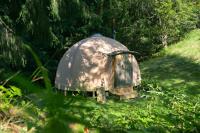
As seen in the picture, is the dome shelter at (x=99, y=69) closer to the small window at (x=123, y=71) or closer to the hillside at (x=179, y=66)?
the small window at (x=123, y=71)

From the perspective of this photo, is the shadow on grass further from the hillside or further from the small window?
the small window

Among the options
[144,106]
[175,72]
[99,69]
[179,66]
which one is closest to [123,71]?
[99,69]

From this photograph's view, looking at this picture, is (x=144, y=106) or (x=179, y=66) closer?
(x=144, y=106)

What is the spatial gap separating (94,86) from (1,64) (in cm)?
426

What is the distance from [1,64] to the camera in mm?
18828

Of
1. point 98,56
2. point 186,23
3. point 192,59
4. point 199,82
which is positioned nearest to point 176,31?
point 186,23

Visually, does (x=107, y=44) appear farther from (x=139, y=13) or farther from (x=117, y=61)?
(x=139, y=13)

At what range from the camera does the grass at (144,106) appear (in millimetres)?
502

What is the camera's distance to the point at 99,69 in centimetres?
1891

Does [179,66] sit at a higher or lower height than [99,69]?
lower

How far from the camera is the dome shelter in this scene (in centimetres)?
1853

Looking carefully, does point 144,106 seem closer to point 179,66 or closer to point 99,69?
point 99,69

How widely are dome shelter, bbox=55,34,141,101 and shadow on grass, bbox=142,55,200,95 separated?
2.41 m

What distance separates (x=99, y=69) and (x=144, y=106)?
7910 millimetres
